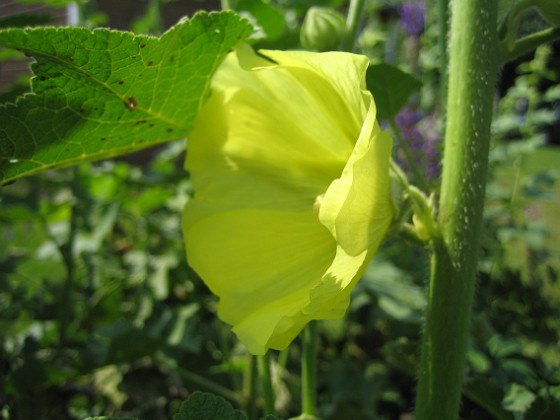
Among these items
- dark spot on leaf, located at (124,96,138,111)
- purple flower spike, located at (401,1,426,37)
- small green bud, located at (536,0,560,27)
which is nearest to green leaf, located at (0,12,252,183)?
dark spot on leaf, located at (124,96,138,111)

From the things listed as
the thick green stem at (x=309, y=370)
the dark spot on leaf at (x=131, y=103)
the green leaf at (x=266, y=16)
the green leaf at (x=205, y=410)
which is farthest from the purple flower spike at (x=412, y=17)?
the green leaf at (x=205, y=410)

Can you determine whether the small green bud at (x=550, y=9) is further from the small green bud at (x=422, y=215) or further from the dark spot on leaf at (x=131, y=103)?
the dark spot on leaf at (x=131, y=103)

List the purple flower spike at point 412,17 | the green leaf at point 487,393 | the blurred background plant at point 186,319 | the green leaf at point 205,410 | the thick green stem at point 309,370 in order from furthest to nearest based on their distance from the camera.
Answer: the purple flower spike at point 412,17 < the blurred background plant at point 186,319 < the thick green stem at point 309,370 < the green leaf at point 487,393 < the green leaf at point 205,410

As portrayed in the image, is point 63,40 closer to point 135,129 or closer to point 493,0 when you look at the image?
point 135,129

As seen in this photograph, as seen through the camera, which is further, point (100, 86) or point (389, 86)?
point (389, 86)

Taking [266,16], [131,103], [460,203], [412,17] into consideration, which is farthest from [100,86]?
[412,17]

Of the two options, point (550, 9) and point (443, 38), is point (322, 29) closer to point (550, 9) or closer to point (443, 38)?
point (443, 38)

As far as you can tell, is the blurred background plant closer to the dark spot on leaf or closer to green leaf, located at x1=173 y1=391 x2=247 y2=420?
the dark spot on leaf
